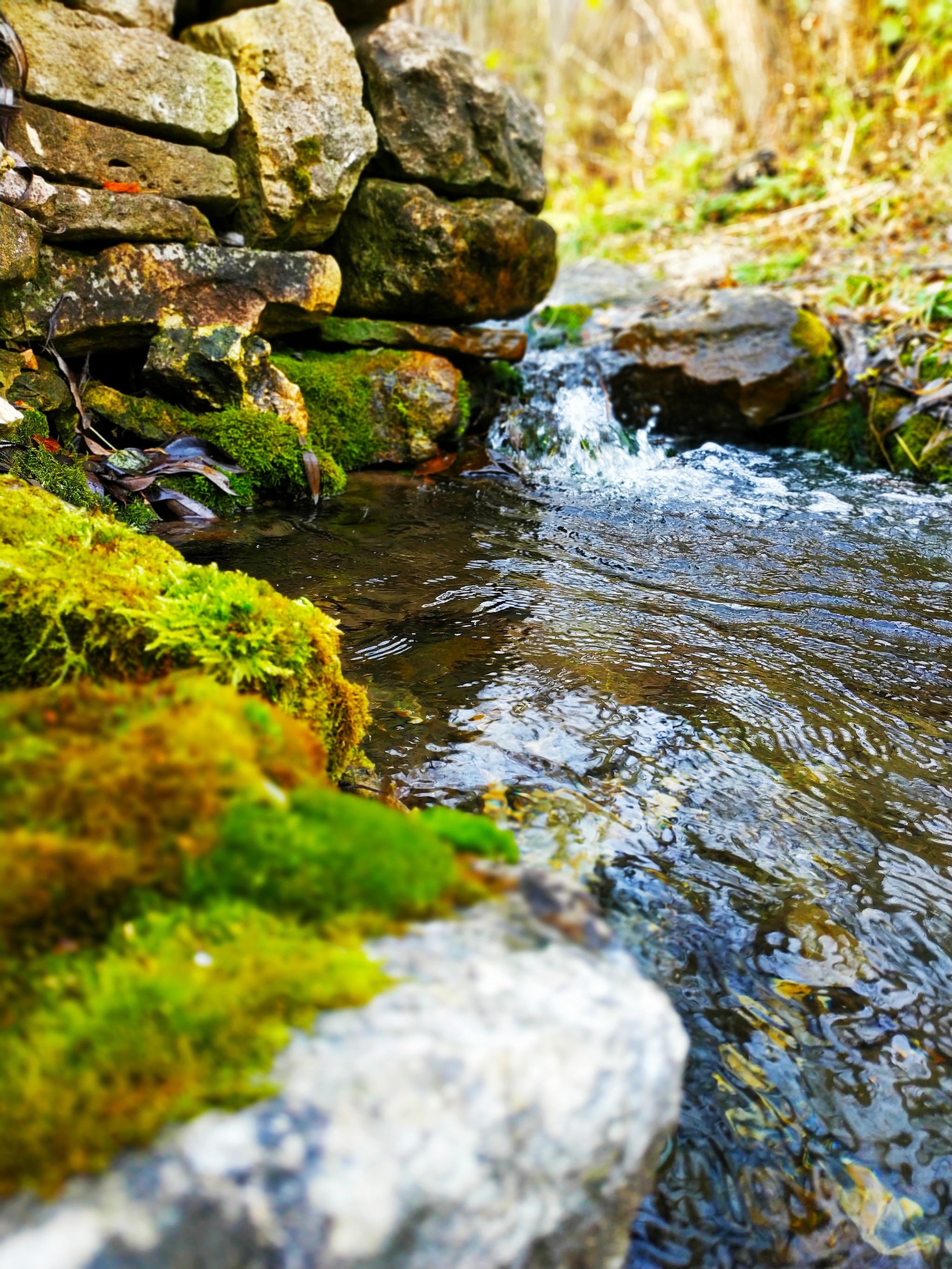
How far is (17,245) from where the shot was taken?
3877mm

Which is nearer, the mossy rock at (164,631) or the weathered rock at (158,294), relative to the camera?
the mossy rock at (164,631)

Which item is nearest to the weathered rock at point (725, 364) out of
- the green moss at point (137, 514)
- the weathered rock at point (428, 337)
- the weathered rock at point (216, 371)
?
the weathered rock at point (428, 337)

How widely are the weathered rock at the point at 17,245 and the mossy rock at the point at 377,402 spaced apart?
1652 millimetres

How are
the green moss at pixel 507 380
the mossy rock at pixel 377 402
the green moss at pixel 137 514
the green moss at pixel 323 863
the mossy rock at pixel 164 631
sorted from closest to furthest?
the green moss at pixel 323 863, the mossy rock at pixel 164 631, the green moss at pixel 137 514, the mossy rock at pixel 377 402, the green moss at pixel 507 380

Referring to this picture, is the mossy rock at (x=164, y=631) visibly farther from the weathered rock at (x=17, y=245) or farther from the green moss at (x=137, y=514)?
the weathered rock at (x=17, y=245)

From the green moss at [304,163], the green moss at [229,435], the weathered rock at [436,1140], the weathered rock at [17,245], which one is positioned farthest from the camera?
the green moss at [304,163]

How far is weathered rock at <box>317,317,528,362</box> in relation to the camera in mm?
5977

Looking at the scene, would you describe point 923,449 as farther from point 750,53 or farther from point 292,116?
point 750,53

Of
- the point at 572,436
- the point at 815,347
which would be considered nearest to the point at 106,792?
the point at 572,436

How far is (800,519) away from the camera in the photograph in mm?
5383

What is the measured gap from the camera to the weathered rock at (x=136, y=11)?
427 centimetres

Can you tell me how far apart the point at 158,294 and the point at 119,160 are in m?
0.66

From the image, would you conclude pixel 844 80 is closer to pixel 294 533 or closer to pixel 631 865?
pixel 294 533

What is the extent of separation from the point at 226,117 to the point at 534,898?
16.2 ft
